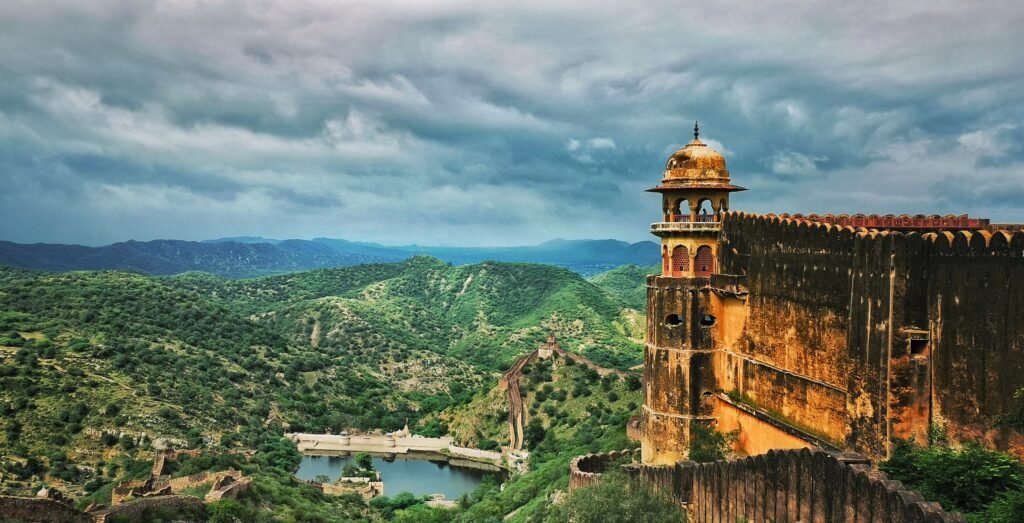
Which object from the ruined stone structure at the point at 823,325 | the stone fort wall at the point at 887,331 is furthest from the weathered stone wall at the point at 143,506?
the stone fort wall at the point at 887,331

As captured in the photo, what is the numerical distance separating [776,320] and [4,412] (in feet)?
168

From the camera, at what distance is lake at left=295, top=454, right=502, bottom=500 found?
73.7 meters

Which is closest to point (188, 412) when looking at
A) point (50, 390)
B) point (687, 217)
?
point (50, 390)

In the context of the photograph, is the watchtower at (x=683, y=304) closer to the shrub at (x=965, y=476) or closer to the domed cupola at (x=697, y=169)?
the domed cupola at (x=697, y=169)

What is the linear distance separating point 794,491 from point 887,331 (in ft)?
14.9

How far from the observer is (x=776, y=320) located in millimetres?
22953

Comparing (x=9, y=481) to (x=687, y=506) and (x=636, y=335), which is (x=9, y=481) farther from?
(x=636, y=335)

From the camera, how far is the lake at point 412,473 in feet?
242

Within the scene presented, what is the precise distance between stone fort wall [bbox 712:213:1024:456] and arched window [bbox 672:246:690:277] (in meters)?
3.30

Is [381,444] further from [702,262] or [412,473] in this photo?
[702,262]

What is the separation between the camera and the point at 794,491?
604 inches

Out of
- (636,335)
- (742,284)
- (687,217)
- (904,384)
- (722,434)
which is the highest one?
(687,217)

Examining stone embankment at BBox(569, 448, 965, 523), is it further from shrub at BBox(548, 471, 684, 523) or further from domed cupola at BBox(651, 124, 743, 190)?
domed cupola at BBox(651, 124, 743, 190)

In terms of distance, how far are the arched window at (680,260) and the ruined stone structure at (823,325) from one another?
4cm
